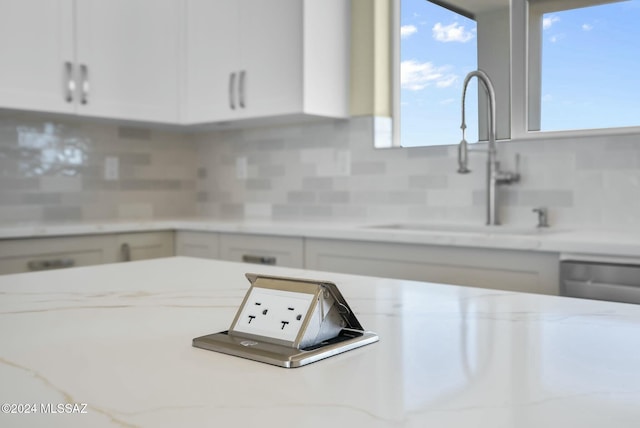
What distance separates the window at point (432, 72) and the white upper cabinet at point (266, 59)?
295 mm

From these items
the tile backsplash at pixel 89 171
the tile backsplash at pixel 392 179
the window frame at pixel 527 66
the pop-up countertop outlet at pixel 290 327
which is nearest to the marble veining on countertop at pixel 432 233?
the tile backsplash at pixel 392 179

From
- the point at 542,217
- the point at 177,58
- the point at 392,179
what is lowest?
the point at 542,217

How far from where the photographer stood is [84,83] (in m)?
3.03

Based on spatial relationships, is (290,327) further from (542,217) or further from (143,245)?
(143,245)

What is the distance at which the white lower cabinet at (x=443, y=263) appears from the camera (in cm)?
205

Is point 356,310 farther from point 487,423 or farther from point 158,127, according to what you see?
point 158,127

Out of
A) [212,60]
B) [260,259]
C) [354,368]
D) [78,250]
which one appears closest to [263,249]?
[260,259]

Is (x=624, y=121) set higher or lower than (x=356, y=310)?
higher

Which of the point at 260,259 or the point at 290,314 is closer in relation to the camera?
the point at 290,314

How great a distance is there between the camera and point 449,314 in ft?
3.25

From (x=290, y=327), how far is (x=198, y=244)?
2.46 metres

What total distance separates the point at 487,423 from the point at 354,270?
6.49ft

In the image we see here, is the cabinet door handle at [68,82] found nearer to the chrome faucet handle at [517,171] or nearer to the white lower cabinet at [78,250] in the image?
the white lower cabinet at [78,250]

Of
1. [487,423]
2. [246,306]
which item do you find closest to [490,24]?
[246,306]
